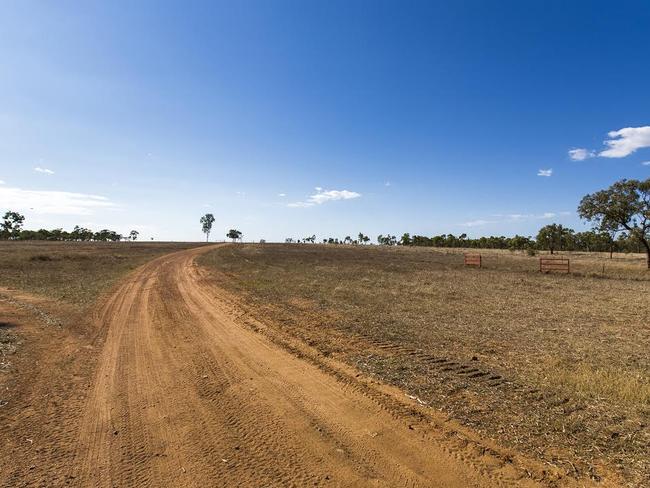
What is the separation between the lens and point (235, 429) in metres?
4.74

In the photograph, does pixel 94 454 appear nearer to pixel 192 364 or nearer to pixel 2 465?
pixel 2 465

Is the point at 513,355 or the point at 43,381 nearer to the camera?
the point at 43,381

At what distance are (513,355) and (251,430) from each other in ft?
21.4

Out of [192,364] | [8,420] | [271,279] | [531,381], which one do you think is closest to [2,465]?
[8,420]

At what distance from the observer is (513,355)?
827cm

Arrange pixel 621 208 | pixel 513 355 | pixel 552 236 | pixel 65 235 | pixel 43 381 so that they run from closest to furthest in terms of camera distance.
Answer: pixel 43 381 → pixel 513 355 → pixel 621 208 → pixel 552 236 → pixel 65 235

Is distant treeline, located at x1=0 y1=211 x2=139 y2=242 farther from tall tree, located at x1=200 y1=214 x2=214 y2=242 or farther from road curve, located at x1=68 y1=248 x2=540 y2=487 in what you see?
road curve, located at x1=68 y1=248 x2=540 y2=487

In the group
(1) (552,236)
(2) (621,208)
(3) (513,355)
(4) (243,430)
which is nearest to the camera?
(4) (243,430)

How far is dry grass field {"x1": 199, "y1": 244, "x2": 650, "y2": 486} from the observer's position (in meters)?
4.66

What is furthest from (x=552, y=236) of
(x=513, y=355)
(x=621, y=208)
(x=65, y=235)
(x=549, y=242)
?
(x=65, y=235)

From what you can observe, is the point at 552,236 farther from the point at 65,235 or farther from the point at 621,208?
the point at 65,235

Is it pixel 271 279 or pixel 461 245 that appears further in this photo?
pixel 461 245

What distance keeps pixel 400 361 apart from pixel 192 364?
174 inches

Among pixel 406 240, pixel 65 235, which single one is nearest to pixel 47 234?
pixel 65 235
